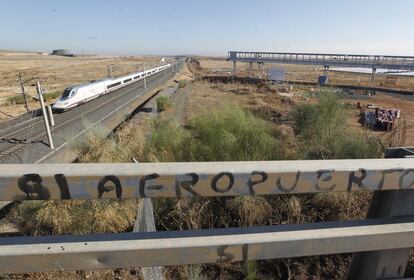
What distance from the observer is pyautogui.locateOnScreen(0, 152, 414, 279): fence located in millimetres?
1675

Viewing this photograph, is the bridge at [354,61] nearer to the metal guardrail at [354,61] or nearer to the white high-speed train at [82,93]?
the metal guardrail at [354,61]

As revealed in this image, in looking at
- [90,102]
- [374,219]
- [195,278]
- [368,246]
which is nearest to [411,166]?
[374,219]

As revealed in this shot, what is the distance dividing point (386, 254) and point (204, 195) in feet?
4.52

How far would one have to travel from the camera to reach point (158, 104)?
29.7 m

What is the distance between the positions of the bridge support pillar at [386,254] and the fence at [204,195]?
0.01m

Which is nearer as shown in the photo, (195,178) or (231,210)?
(195,178)

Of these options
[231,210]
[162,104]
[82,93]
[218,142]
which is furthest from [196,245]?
[82,93]

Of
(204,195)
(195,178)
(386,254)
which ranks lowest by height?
(386,254)

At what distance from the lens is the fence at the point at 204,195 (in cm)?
167

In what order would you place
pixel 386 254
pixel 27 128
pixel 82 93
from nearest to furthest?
1. pixel 386 254
2. pixel 27 128
3. pixel 82 93

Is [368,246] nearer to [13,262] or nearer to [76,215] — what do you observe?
[13,262]

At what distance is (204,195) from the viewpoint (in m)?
1.76

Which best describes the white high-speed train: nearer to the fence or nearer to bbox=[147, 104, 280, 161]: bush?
bbox=[147, 104, 280, 161]: bush

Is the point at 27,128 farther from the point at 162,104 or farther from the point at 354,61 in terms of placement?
the point at 354,61
